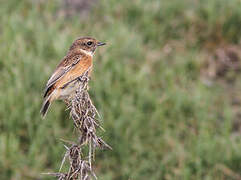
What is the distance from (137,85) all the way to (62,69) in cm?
258

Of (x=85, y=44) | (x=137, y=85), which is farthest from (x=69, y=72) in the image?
(x=137, y=85)

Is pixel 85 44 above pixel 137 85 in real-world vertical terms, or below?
above

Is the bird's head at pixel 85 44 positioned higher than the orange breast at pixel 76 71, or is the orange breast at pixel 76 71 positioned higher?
the bird's head at pixel 85 44

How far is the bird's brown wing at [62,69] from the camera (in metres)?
5.11

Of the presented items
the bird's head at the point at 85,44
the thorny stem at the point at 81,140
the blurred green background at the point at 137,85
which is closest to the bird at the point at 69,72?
the bird's head at the point at 85,44

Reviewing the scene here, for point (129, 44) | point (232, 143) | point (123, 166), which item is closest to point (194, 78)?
point (129, 44)

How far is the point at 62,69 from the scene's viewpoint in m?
5.23

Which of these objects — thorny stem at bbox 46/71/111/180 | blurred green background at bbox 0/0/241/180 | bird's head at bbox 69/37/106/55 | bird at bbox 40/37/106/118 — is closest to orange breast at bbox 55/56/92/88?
bird at bbox 40/37/106/118

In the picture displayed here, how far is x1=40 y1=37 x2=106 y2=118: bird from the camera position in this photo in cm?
498

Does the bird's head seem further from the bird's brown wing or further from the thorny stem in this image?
the thorny stem

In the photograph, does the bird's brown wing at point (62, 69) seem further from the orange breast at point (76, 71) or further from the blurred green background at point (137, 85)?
the blurred green background at point (137, 85)

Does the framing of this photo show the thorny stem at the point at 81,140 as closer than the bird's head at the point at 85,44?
Yes

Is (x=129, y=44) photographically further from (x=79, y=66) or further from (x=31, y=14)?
(x=79, y=66)

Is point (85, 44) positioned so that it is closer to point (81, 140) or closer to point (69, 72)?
point (69, 72)
